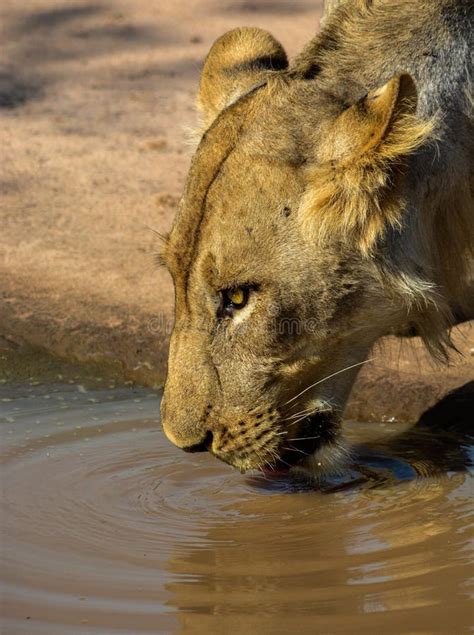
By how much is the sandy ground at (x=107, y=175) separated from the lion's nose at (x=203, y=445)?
1.30m

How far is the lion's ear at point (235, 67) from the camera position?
182 inches

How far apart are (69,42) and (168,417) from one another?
7141 millimetres

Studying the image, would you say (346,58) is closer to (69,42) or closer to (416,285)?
(416,285)

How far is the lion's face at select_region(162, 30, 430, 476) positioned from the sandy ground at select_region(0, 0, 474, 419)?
1.22 m

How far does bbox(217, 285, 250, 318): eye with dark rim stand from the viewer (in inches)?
159

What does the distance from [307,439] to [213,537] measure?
44cm

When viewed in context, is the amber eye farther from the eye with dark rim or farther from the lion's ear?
the lion's ear

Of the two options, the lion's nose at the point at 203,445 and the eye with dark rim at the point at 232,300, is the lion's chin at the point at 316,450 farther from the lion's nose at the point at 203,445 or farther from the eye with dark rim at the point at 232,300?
the eye with dark rim at the point at 232,300

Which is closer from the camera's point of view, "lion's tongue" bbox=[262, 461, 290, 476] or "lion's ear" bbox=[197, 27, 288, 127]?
"lion's tongue" bbox=[262, 461, 290, 476]

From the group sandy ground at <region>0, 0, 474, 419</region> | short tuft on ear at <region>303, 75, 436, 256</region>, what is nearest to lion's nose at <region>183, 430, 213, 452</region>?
short tuft on ear at <region>303, 75, 436, 256</region>

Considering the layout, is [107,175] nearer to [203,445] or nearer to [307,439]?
[307,439]

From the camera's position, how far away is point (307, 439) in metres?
4.32

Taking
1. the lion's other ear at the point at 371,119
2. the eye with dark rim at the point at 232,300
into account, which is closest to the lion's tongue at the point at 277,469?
the eye with dark rim at the point at 232,300

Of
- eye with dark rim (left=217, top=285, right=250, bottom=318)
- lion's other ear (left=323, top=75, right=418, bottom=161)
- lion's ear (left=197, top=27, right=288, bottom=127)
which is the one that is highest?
lion's other ear (left=323, top=75, right=418, bottom=161)
